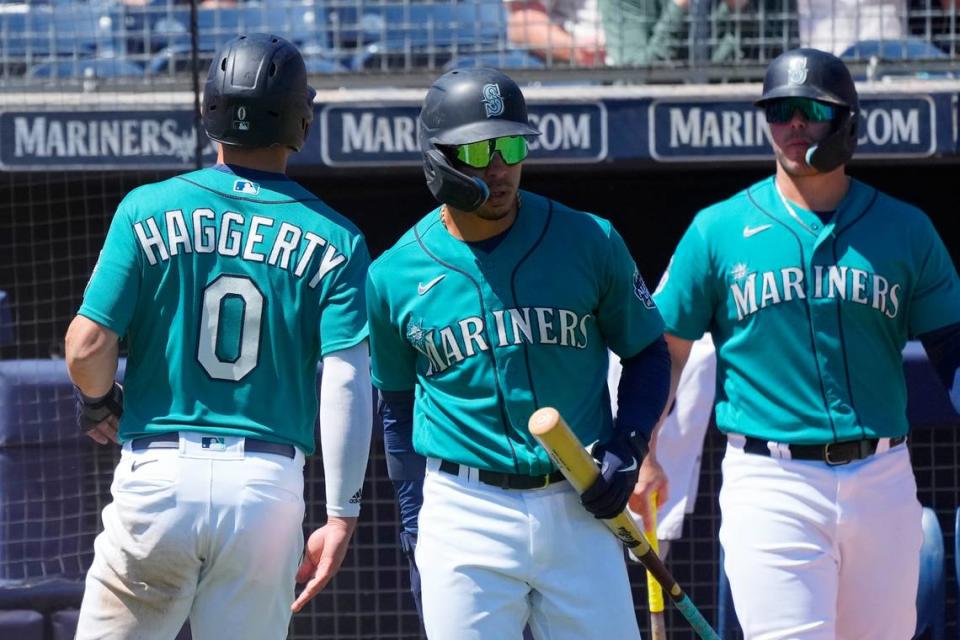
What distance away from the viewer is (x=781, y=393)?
Result: 3529 millimetres

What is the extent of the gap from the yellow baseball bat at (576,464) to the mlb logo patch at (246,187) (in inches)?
32.8

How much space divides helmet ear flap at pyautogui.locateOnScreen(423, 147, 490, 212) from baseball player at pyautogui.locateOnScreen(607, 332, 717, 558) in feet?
6.16

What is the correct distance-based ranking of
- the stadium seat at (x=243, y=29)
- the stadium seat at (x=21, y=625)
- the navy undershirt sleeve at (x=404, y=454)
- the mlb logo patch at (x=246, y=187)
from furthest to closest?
1. the stadium seat at (x=243, y=29)
2. the stadium seat at (x=21, y=625)
3. the navy undershirt sleeve at (x=404, y=454)
4. the mlb logo patch at (x=246, y=187)

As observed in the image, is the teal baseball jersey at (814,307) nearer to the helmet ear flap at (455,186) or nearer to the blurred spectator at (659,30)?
the helmet ear flap at (455,186)

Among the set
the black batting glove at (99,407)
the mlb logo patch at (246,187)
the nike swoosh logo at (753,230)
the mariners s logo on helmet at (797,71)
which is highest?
the mariners s logo on helmet at (797,71)

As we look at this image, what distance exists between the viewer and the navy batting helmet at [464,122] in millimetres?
2855

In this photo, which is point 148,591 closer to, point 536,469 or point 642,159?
point 536,469

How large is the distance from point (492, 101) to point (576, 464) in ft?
2.47

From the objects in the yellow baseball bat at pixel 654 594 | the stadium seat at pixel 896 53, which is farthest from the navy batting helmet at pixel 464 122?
the stadium seat at pixel 896 53

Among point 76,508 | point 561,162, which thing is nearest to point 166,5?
point 561,162

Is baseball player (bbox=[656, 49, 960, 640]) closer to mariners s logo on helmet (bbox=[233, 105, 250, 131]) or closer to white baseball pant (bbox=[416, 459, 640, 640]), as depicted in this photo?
white baseball pant (bbox=[416, 459, 640, 640])

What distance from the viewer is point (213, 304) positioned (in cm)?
304

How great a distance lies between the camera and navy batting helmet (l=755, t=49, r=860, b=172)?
3.55m

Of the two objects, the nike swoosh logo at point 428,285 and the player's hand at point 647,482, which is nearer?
the nike swoosh logo at point 428,285
